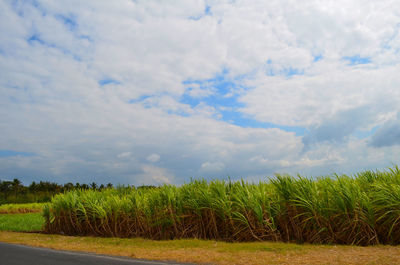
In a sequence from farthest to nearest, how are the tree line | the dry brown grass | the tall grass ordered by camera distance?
the tree line, the tall grass, the dry brown grass

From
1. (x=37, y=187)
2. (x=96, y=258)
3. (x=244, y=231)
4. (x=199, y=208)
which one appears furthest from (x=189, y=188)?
(x=37, y=187)

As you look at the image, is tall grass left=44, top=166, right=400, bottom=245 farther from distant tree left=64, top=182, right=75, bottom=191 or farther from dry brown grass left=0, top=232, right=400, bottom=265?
distant tree left=64, top=182, right=75, bottom=191

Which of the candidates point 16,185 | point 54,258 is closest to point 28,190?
point 16,185

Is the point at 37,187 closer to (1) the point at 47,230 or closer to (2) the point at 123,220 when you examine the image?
(1) the point at 47,230

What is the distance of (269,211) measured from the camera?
9.33m

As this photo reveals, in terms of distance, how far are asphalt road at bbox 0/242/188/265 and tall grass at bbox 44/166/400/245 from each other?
338cm

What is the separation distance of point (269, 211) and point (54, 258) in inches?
231

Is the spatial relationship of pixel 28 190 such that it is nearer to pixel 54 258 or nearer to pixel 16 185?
pixel 16 185

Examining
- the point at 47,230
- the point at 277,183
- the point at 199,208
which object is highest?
the point at 277,183

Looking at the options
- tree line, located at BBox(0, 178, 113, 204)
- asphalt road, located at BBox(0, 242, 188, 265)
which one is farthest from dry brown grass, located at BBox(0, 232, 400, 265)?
tree line, located at BBox(0, 178, 113, 204)

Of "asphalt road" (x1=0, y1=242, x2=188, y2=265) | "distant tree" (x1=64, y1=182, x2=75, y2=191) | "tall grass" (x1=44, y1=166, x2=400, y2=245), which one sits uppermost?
"distant tree" (x1=64, y1=182, x2=75, y2=191)

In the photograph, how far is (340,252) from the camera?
7062 millimetres

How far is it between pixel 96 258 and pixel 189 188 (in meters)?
4.53

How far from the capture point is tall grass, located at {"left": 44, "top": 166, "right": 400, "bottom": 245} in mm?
8406
